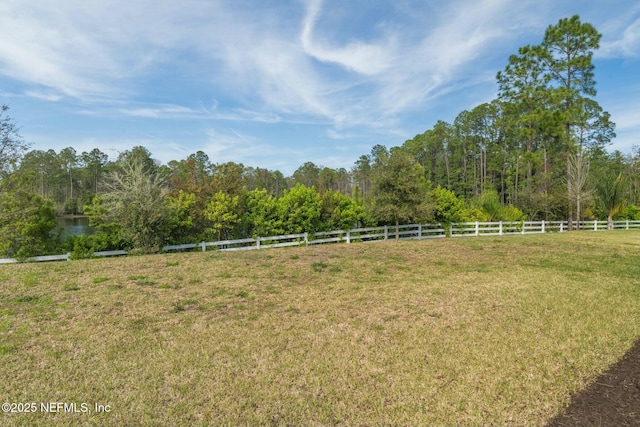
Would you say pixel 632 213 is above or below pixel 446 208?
below

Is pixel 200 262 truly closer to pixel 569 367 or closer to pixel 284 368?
pixel 284 368

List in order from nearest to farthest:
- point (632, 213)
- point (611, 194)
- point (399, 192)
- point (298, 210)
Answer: point (298, 210)
point (399, 192)
point (611, 194)
point (632, 213)

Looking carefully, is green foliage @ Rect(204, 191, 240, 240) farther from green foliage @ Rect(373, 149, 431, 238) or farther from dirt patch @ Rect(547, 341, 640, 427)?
dirt patch @ Rect(547, 341, 640, 427)

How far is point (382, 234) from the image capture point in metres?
18.6

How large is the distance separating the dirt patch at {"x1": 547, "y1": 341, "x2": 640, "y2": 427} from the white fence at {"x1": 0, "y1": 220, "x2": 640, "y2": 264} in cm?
1298

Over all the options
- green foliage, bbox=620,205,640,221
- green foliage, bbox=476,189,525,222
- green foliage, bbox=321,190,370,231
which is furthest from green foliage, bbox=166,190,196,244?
green foliage, bbox=620,205,640,221

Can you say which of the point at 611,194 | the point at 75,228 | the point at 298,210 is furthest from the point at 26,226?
the point at 611,194

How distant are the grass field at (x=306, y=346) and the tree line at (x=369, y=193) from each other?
4.90 m

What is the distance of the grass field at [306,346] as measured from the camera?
9.57 feet

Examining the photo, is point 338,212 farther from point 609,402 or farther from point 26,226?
point 609,402

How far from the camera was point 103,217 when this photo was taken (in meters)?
12.8

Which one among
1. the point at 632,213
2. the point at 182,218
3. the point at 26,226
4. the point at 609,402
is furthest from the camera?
the point at 632,213

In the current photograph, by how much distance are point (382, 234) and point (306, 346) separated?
15.0 m

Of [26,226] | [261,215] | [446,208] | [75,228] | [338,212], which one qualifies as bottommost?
[75,228]
